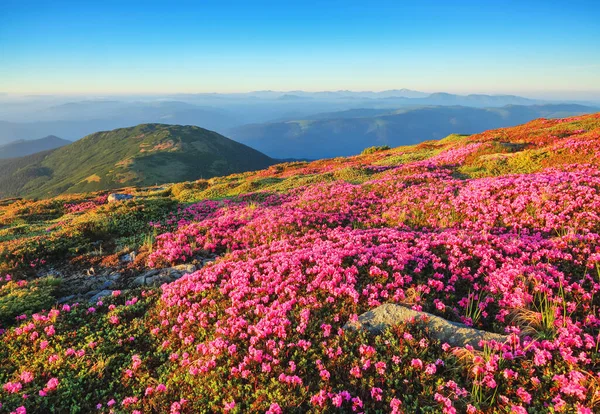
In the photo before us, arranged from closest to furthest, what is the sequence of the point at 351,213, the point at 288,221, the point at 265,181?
the point at 288,221, the point at 351,213, the point at 265,181

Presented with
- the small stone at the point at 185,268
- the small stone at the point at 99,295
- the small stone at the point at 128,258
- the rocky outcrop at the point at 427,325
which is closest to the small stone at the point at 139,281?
the small stone at the point at 99,295

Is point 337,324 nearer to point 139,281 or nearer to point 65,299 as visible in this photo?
point 139,281

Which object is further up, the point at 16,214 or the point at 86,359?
the point at 86,359

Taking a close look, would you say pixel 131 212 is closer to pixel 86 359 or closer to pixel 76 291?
pixel 76 291

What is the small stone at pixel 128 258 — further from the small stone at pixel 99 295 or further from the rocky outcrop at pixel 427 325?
the rocky outcrop at pixel 427 325

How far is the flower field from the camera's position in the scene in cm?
500

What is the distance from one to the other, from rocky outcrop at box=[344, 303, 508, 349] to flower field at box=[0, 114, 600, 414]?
0.17m

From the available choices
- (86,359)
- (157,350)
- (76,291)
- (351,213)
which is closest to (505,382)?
(157,350)

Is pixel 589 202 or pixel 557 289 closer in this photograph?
pixel 557 289

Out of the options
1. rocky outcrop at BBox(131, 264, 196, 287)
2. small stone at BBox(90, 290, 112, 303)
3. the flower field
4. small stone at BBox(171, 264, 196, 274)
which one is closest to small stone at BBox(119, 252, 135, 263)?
the flower field

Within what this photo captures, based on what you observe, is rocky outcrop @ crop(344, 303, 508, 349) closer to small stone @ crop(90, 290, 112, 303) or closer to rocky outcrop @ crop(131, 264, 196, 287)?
rocky outcrop @ crop(131, 264, 196, 287)

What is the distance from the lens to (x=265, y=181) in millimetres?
32906

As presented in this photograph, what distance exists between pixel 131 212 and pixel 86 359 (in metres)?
13.4

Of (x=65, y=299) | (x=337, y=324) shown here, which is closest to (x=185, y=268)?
(x=65, y=299)
